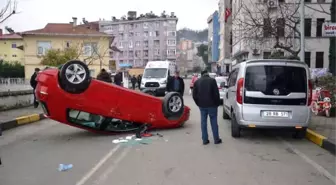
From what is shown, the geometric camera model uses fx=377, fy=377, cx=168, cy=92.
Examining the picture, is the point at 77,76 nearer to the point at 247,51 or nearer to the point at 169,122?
the point at 169,122

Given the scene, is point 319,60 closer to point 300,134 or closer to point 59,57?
point 59,57

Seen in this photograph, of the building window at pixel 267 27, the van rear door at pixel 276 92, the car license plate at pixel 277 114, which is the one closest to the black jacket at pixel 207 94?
the van rear door at pixel 276 92

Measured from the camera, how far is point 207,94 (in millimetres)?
8508

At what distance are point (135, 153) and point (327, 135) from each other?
483 cm

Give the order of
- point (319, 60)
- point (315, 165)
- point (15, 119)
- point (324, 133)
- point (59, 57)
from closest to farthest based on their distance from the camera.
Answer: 1. point (315, 165)
2. point (324, 133)
3. point (15, 119)
4. point (59, 57)
5. point (319, 60)

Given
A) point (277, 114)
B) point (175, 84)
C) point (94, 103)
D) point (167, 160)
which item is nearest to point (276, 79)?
point (277, 114)

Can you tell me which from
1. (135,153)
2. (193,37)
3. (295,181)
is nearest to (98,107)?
(135,153)

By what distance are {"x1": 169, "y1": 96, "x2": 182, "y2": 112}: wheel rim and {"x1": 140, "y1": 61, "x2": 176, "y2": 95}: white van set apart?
1689cm

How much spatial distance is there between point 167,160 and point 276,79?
11.4 feet

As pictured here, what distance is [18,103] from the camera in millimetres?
16453

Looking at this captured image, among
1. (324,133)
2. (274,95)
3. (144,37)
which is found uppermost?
(144,37)

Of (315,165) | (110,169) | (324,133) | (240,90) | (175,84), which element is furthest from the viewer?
(175,84)

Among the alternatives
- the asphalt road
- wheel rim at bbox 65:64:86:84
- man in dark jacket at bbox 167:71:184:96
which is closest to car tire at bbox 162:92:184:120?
the asphalt road

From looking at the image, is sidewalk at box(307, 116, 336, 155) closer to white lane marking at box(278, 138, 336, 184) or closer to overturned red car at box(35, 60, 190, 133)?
white lane marking at box(278, 138, 336, 184)
